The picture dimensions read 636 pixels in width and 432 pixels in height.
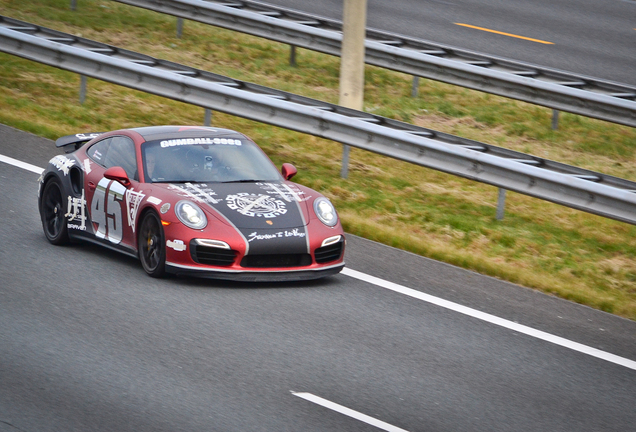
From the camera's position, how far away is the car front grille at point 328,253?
29.8 feet

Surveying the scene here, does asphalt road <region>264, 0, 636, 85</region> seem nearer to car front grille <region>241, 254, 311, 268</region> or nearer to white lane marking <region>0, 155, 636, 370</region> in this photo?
white lane marking <region>0, 155, 636, 370</region>

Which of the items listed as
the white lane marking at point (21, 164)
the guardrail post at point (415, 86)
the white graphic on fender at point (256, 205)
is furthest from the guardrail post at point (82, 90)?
the white graphic on fender at point (256, 205)

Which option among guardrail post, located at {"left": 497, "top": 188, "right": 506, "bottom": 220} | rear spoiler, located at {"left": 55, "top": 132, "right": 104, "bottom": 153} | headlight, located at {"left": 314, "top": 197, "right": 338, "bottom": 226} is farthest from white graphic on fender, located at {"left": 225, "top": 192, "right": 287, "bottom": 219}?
guardrail post, located at {"left": 497, "top": 188, "right": 506, "bottom": 220}

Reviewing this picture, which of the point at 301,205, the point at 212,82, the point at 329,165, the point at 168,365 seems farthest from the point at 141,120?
the point at 168,365

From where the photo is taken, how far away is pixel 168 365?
271 inches

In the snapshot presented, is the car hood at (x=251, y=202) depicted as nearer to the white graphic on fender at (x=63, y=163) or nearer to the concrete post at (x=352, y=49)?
the white graphic on fender at (x=63, y=163)

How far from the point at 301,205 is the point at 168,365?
2.85 m

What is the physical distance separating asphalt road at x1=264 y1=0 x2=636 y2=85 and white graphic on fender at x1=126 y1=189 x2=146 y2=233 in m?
10.7

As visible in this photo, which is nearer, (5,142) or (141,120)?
(5,142)

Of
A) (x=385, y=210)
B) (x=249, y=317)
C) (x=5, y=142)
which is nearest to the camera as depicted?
(x=249, y=317)

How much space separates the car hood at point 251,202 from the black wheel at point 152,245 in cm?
35

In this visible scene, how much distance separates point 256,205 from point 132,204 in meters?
1.19

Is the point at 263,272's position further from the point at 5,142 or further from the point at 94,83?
the point at 94,83

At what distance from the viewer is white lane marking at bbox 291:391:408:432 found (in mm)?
6117
